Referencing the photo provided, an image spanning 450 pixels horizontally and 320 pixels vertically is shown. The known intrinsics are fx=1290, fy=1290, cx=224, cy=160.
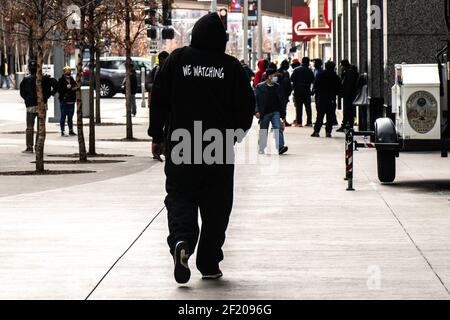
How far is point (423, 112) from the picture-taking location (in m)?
17.6

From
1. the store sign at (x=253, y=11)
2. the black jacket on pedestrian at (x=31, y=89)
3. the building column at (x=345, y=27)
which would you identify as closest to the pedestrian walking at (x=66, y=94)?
the black jacket on pedestrian at (x=31, y=89)

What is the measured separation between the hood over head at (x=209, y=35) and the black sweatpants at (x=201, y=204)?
893mm

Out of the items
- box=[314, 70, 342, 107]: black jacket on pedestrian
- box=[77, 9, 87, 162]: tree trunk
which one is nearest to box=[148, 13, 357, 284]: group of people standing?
box=[77, 9, 87, 162]: tree trunk

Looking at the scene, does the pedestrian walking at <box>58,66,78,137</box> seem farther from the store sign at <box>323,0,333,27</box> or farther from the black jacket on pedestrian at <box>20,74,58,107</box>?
the store sign at <box>323,0,333,27</box>

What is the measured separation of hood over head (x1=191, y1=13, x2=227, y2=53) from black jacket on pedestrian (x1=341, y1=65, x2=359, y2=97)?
22.4 meters

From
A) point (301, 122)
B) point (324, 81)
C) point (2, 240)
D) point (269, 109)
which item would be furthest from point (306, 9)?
point (2, 240)

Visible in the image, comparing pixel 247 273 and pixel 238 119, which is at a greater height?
pixel 238 119

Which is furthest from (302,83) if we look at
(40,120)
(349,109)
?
(40,120)

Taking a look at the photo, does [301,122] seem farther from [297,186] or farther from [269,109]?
[297,186]

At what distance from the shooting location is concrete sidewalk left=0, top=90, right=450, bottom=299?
31.1 ft

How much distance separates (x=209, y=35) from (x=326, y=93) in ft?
71.6

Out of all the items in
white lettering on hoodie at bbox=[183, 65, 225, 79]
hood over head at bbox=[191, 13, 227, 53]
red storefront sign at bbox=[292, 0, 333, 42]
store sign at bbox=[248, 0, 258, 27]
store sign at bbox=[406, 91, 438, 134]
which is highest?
store sign at bbox=[248, 0, 258, 27]
